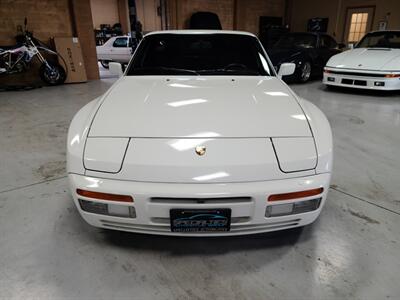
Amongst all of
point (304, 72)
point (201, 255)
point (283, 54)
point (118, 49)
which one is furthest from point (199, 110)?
point (118, 49)

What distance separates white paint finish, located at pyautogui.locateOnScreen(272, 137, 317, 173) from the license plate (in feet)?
1.10

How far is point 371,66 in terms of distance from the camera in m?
5.17

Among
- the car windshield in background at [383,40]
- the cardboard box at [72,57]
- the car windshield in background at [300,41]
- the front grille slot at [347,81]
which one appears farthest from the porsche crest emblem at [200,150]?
the cardboard box at [72,57]

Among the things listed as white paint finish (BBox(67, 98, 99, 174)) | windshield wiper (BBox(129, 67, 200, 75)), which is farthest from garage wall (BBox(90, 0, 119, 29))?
white paint finish (BBox(67, 98, 99, 174))

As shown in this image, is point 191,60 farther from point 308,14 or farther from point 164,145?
point 308,14

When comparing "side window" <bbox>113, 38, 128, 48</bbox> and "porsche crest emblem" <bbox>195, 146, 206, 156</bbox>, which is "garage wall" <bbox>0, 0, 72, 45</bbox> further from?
"porsche crest emblem" <bbox>195, 146, 206, 156</bbox>

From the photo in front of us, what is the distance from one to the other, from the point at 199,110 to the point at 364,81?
15.9ft

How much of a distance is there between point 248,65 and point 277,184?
4.46ft

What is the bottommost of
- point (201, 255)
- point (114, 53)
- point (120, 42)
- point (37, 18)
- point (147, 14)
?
point (201, 255)

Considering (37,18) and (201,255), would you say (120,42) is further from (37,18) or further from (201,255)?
(201,255)

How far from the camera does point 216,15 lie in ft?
32.7

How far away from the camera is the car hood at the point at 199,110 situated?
4.71 feet

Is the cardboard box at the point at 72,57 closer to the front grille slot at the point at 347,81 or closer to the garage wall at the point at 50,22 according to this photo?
the garage wall at the point at 50,22

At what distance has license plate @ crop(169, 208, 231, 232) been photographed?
4.20ft
